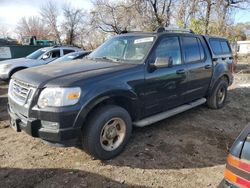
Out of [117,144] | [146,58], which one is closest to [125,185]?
[117,144]

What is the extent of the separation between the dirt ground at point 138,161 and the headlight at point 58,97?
99 centimetres

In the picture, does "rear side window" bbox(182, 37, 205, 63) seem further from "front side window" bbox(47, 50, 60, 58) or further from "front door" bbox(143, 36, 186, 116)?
"front side window" bbox(47, 50, 60, 58)

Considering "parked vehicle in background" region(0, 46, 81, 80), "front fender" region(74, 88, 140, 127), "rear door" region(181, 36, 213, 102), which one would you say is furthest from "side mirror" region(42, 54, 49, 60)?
"front fender" region(74, 88, 140, 127)

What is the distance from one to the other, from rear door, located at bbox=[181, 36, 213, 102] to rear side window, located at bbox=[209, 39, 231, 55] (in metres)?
0.39

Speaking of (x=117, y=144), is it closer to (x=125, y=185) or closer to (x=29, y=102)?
(x=125, y=185)

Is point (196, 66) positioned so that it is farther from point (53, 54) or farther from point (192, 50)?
point (53, 54)

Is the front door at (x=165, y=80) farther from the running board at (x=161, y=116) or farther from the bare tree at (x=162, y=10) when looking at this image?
the bare tree at (x=162, y=10)

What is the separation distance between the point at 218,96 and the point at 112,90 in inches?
150

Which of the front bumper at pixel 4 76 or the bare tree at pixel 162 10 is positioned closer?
the front bumper at pixel 4 76

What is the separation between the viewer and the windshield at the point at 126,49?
4266 millimetres

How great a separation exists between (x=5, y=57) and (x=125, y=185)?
15809 millimetres

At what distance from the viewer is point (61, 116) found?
3.10 m

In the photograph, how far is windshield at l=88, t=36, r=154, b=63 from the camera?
427cm

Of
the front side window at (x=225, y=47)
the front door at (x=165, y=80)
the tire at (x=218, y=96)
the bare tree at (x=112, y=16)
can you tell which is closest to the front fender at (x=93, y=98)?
the front door at (x=165, y=80)
